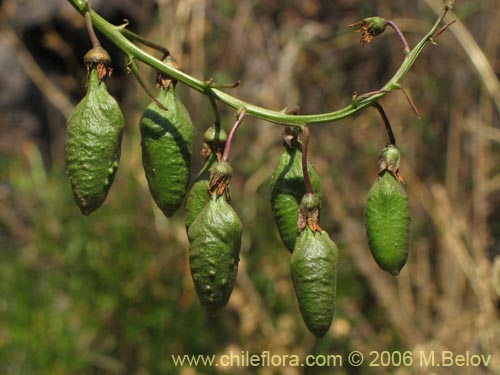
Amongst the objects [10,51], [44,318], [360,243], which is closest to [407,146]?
[360,243]

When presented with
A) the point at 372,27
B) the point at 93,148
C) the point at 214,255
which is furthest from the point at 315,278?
the point at 372,27

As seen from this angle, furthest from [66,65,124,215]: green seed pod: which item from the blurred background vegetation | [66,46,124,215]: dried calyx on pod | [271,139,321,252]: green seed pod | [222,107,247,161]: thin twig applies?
the blurred background vegetation

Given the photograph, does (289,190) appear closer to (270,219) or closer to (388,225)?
(388,225)

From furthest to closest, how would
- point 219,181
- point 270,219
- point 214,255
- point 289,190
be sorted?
point 270,219 → point 289,190 → point 219,181 → point 214,255

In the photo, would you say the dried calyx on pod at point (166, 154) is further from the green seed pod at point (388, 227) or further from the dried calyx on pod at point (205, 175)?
the green seed pod at point (388, 227)

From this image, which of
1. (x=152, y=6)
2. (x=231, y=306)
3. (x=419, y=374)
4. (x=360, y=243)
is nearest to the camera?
(x=419, y=374)

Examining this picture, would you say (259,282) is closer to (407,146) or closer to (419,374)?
(419,374)
